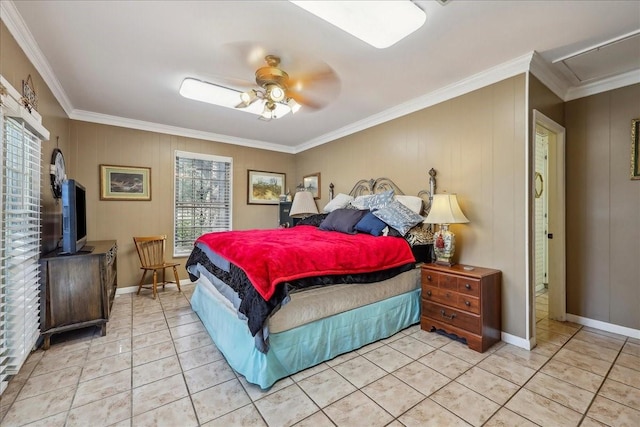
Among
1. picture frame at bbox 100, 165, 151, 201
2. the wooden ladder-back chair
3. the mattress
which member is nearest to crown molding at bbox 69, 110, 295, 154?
picture frame at bbox 100, 165, 151, 201

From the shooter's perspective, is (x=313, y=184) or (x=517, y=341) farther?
(x=313, y=184)

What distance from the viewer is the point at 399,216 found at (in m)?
3.07

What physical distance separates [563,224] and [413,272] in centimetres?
177

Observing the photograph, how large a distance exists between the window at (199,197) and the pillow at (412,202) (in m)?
3.15

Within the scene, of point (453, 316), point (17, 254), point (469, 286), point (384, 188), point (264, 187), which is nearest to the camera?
point (17, 254)

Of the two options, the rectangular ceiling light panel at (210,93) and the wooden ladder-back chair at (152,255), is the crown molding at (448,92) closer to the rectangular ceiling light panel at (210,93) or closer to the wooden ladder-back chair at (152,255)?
the rectangular ceiling light panel at (210,93)

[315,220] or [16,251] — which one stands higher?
[315,220]

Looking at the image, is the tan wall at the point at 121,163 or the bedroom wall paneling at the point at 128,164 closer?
the tan wall at the point at 121,163

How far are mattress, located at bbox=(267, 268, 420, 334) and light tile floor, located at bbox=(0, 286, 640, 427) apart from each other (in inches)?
15.4

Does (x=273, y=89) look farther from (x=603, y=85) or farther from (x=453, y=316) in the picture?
(x=603, y=85)

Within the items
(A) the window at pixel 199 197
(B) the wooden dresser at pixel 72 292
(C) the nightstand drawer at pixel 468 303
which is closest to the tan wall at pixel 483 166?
(C) the nightstand drawer at pixel 468 303

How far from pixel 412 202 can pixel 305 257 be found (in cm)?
176

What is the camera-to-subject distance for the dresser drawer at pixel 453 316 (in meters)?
2.41

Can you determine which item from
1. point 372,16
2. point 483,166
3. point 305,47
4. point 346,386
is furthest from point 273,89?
point 346,386
